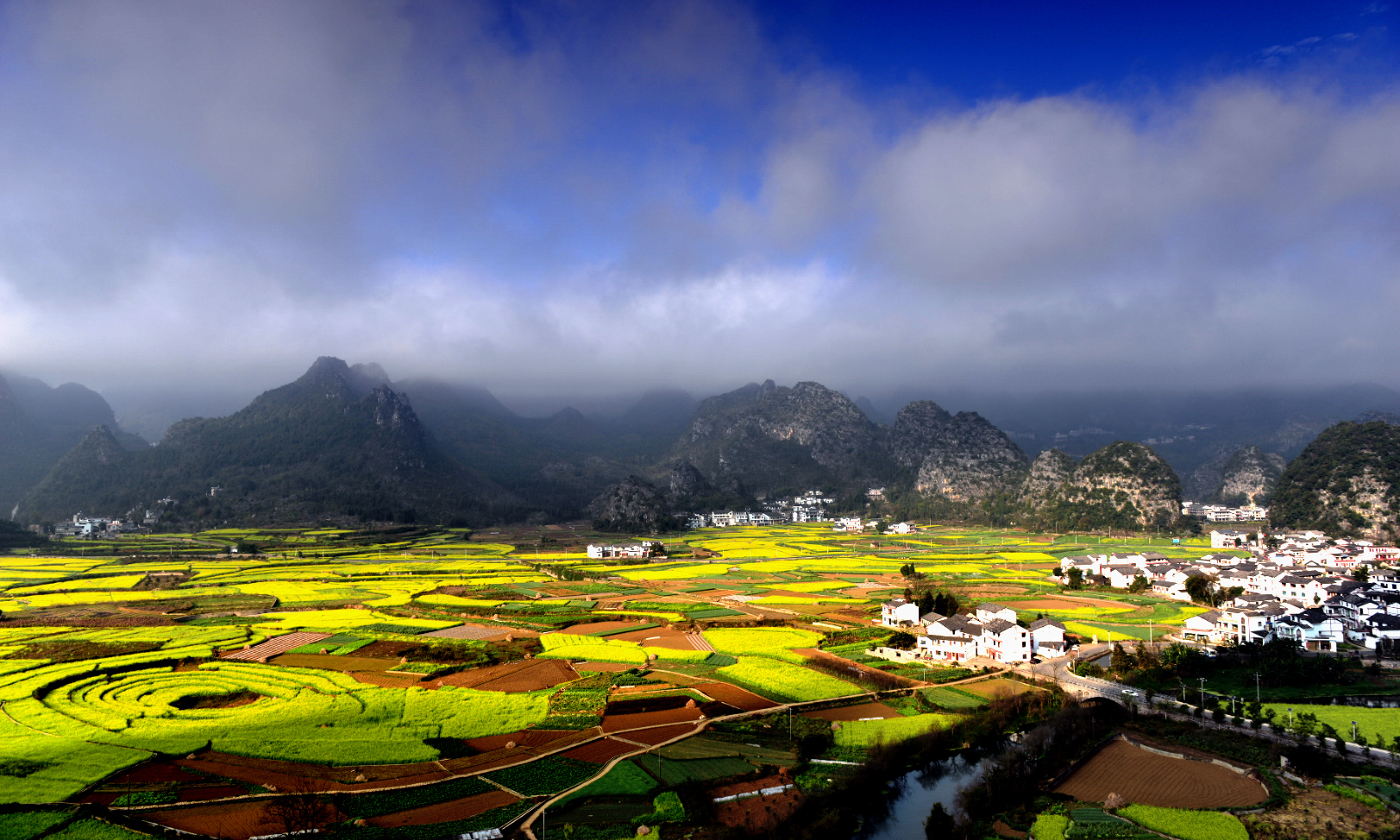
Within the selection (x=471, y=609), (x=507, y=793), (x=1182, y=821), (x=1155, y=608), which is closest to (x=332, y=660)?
(x=471, y=609)

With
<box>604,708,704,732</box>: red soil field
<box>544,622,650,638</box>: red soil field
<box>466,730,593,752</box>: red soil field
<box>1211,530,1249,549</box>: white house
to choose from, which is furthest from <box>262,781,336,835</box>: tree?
<box>1211,530,1249,549</box>: white house

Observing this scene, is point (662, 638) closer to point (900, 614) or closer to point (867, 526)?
point (900, 614)

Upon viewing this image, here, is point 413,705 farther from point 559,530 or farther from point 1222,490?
point 1222,490

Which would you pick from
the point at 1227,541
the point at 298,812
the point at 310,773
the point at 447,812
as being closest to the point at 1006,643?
the point at 447,812

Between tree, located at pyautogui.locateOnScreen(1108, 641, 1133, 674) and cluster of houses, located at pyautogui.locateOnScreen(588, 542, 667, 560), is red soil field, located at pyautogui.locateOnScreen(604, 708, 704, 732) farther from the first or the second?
cluster of houses, located at pyautogui.locateOnScreen(588, 542, 667, 560)

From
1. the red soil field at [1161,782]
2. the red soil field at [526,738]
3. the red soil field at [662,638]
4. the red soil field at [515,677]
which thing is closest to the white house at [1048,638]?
the red soil field at [1161,782]
